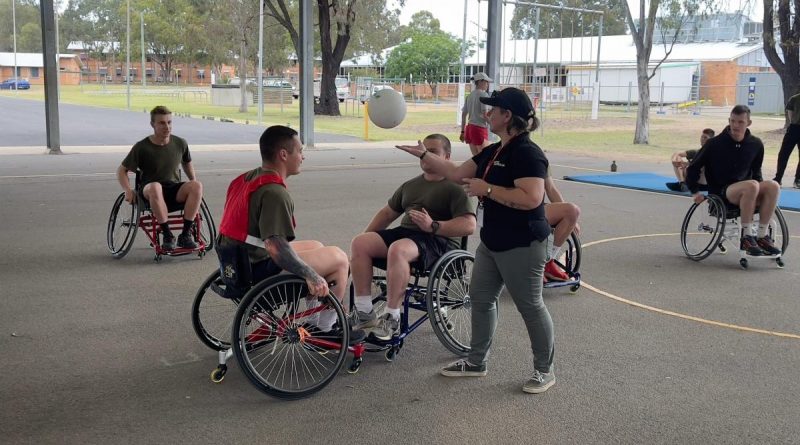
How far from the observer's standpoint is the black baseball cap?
429 centimetres

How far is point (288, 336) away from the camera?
4520mm

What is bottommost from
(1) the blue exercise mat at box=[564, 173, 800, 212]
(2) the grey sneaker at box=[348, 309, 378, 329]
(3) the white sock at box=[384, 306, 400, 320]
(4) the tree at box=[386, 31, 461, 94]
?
(1) the blue exercise mat at box=[564, 173, 800, 212]

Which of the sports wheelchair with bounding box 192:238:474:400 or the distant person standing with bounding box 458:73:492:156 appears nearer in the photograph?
the sports wheelchair with bounding box 192:238:474:400

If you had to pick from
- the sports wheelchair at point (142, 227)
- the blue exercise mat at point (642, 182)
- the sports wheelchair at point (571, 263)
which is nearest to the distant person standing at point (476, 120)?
the blue exercise mat at point (642, 182)

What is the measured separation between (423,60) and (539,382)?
60472mm

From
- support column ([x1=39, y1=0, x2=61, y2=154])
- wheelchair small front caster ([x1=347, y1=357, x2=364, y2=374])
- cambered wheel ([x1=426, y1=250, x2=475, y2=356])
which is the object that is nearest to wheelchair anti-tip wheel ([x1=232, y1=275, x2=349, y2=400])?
wheelchair small front caster ([x1=347, y1=357, x2=364, y2=374])

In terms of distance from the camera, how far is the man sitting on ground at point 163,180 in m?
7.67

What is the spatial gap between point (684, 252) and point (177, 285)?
5.10 metres

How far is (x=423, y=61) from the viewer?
→ 63688 millimetres

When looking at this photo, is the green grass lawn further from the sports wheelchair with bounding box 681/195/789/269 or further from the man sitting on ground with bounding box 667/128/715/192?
the sports wheelchair with bounding box 681/195/789/269

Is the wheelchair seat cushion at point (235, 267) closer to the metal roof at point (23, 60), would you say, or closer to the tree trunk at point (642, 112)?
the tree trunk at point (642, 112)

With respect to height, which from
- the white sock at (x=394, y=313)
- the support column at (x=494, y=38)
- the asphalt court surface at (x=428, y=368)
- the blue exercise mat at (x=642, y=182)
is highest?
the support column at (x=494, y=38)

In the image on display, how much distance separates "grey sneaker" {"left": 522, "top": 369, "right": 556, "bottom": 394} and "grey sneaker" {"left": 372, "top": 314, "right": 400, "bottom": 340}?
0.87 metres

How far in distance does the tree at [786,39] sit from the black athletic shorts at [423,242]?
24.2m
